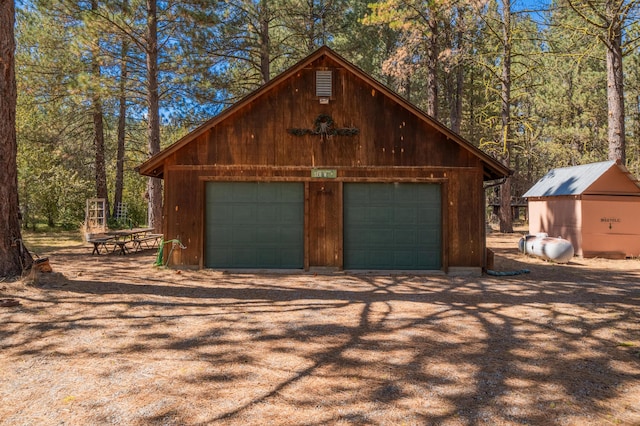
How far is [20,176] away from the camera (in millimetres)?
23688

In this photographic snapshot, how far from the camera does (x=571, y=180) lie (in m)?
15.7

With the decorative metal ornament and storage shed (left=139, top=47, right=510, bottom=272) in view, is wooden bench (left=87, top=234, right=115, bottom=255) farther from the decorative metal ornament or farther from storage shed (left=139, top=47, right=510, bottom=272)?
the decorative metal ornament

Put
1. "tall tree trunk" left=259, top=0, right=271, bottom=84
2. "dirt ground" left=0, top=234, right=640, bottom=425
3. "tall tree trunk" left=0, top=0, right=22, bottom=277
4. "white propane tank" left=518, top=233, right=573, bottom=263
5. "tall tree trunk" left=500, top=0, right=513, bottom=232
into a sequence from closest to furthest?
"dirt ground" left=0, top=234, right=640, bottom=425 → "tall tree trunk" left=0, top=0, right=22, bottom=277 → "white propane tank" left=518, top=233, right=573, bottom=263 → "tall tree trunk" left=259, top=0, right=271, bottom=84 → "tall tree trunk" left=500, top=0, right=513, bottom=232

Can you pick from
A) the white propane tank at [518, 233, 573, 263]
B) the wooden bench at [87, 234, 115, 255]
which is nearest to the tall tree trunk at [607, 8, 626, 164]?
the white propane tank at [518, 233, 573, 263]

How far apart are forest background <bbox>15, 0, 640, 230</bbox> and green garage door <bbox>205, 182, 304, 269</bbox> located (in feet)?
21.8

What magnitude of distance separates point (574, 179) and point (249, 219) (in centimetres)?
1246

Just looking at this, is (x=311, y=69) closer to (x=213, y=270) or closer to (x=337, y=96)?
(x=337, y=96)

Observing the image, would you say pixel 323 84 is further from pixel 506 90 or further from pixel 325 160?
pixel 506 90

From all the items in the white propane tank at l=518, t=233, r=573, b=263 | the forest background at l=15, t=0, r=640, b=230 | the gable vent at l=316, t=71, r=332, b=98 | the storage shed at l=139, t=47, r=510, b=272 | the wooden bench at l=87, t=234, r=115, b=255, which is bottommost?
the white propane tank at l=518, t=233, r=573, b=263

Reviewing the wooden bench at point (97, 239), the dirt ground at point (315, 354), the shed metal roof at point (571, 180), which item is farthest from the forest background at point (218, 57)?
the dirt ground at point (315, 354)

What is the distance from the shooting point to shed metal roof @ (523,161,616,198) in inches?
561

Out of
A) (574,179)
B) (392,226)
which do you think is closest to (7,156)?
(392,226)

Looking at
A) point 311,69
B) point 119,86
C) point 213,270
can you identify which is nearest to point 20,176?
point 119,86

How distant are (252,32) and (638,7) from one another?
14.5 m
